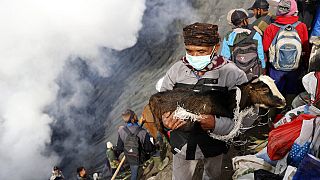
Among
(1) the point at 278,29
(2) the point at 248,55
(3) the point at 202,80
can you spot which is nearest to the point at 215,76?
(3) the point at 202,80

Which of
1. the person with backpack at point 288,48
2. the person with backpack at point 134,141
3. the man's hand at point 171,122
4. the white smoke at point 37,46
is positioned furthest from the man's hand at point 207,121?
the white smoke at point 37,46

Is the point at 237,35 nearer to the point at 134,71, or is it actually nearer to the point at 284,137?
the point at 284,137

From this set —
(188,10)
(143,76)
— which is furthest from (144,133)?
(188,10)

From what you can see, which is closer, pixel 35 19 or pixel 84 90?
pixel 35 19

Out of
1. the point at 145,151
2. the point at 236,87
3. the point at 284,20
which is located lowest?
the point at 145,151

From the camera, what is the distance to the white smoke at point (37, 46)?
1204 cm

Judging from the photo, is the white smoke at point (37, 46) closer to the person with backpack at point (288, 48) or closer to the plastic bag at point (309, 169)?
the person with backpack at point (288, 48)

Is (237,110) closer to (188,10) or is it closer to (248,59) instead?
(248,59)

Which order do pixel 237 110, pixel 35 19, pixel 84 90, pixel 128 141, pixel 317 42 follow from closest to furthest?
1. pixel 237 110
2. pixel 317 42
3. pixel 128 141
4. pixel 35 19
5. pixel 84 90

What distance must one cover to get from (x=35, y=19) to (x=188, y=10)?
4.18 m

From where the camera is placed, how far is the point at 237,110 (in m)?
2.71

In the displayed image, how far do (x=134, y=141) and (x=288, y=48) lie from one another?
2.61 meters

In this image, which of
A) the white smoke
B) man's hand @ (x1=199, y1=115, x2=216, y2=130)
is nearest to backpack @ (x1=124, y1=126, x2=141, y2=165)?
man's hand @ (x1=199, y1=115, x2=216, y2=130)

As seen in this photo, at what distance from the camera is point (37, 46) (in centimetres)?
1217
